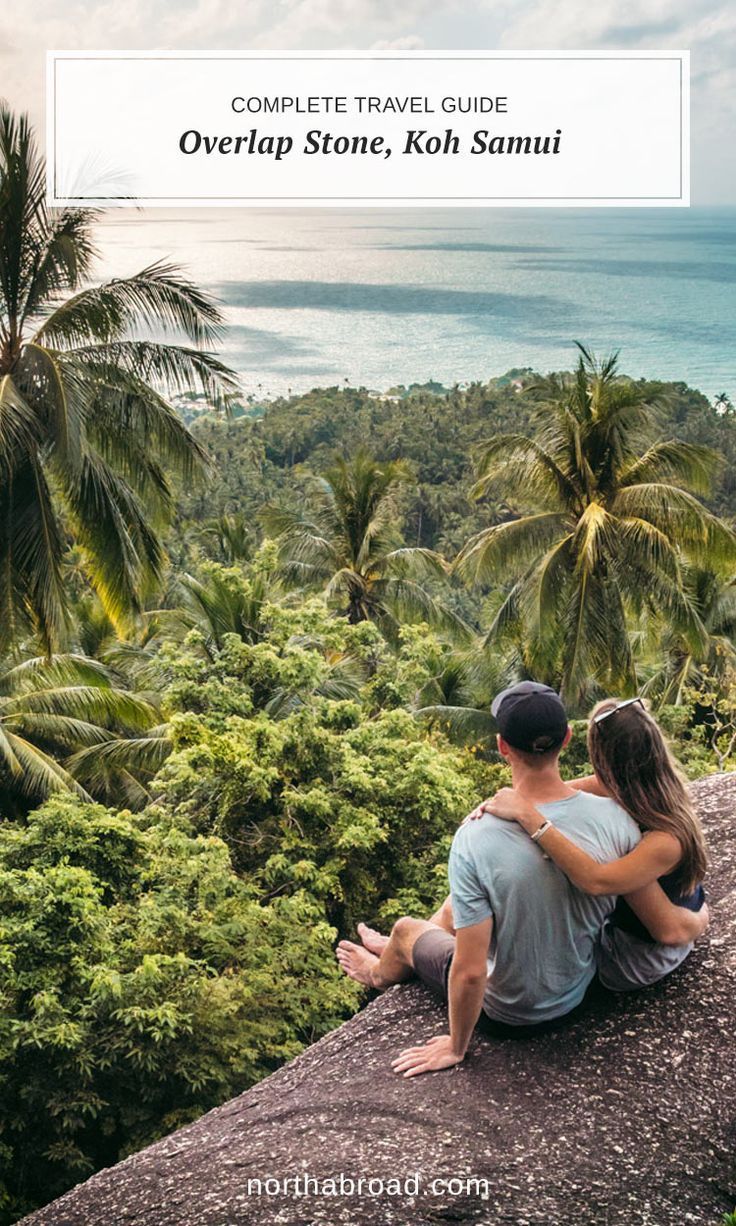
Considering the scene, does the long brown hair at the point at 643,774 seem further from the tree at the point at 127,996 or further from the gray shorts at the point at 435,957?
the tree at the point at 127,996

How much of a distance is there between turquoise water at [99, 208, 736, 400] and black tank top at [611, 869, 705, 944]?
7804 cm

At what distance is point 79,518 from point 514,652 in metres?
9.88

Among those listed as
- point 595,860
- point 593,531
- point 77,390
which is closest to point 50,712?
point 77,390

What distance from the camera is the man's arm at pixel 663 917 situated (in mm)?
3967

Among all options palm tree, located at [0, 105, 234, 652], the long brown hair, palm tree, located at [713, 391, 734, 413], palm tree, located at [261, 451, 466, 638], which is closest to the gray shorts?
the long brown hair

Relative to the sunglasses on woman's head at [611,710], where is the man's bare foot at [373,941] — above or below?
below

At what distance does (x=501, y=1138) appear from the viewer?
3.86m

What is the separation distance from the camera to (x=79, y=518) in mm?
11461

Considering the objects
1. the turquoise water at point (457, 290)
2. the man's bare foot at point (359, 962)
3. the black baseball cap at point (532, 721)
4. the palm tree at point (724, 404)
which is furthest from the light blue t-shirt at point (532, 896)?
the turquoise water at point (457, 290)

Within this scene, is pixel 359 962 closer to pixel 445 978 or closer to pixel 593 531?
pixel 445 978

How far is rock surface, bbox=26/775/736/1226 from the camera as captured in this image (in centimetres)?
369

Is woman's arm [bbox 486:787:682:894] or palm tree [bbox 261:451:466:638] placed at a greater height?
palm tree [bbox 261:451:466:638]

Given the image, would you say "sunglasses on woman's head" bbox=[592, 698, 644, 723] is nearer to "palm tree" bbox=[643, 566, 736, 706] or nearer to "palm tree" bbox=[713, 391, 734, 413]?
"palm tree" bbox=[643, 566, 736, 706]

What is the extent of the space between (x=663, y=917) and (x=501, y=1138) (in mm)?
942
